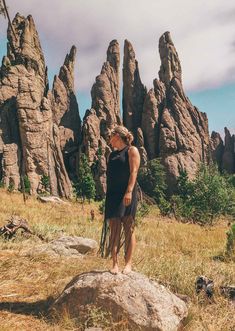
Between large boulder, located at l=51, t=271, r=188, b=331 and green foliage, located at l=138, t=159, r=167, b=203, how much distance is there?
67711mm

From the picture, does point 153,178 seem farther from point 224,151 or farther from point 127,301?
point 127,301

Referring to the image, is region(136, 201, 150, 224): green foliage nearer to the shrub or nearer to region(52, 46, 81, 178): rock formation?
the shrub

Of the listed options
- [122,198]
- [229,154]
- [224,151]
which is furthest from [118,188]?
[224,151]

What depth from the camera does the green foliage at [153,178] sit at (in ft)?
244

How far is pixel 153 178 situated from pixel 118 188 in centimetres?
6934

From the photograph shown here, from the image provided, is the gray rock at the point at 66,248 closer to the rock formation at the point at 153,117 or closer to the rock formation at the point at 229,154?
the rock formation at the point at 153,117

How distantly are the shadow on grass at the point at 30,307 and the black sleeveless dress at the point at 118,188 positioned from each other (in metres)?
1.47

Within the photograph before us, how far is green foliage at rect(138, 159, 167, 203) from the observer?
74.4 meters

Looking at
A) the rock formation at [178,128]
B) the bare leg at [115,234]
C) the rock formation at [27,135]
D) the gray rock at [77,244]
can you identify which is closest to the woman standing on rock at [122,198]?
the bare leg at [115,234]

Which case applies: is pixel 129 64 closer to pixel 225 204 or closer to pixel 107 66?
pixel 107 66

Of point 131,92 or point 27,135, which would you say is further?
point 131,92

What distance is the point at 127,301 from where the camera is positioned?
5137mm

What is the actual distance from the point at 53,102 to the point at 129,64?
2176 cm

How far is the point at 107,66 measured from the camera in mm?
93562
